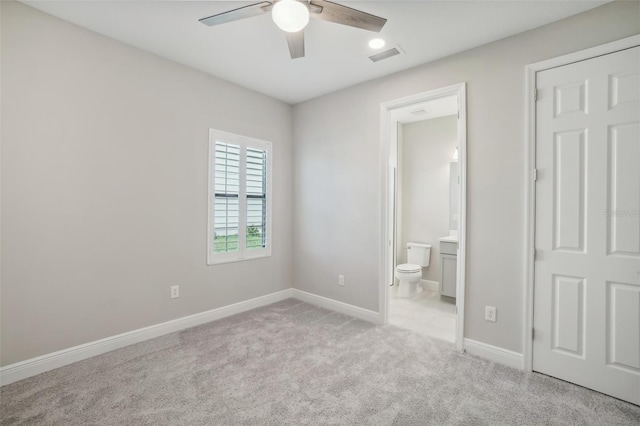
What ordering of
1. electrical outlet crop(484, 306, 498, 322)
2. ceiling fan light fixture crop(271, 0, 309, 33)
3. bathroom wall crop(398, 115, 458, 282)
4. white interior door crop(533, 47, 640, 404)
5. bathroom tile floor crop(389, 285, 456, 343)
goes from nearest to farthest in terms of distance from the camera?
ceiling fan light fixture crop(271, 0, 309, 33), white interior door crop(533, 47, 640, 404), electrical outlet crop(484, 306, 498, 322), bathroom tile floor crop(389, 285, 456, 343), bathroom wall crop(398, 115, 458, 282)

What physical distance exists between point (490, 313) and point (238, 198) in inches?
112

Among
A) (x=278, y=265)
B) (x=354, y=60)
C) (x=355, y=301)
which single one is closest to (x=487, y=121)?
(x=354, y=60)

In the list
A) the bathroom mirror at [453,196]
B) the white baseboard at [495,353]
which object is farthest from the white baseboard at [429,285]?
the white baseboard at [495,353]

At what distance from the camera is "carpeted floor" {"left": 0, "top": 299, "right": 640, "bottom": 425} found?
6.04ft

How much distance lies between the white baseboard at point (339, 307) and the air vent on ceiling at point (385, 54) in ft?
8.72

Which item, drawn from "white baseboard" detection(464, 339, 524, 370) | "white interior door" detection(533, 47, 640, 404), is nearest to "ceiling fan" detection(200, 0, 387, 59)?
"white interior door" detection(533, 47, 640, 404)

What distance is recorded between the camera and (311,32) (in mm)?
2475

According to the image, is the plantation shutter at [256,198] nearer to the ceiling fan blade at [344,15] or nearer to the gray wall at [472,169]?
the gray wall at [472,169]

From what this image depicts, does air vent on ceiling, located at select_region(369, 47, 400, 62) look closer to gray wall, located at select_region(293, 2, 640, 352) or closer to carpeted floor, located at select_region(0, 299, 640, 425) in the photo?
gray wall, located at select_region(293, 2, 640, 352)

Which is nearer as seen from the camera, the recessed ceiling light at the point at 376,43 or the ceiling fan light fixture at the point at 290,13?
the ceiling fan light fixture at the point at 290,13

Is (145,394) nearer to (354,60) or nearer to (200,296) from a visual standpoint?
(200,296)

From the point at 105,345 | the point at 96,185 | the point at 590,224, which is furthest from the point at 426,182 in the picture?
the point at 105,345

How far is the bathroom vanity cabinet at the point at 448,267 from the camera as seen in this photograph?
409 centimetres

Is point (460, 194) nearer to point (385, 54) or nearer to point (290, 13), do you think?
point (385, 54)
